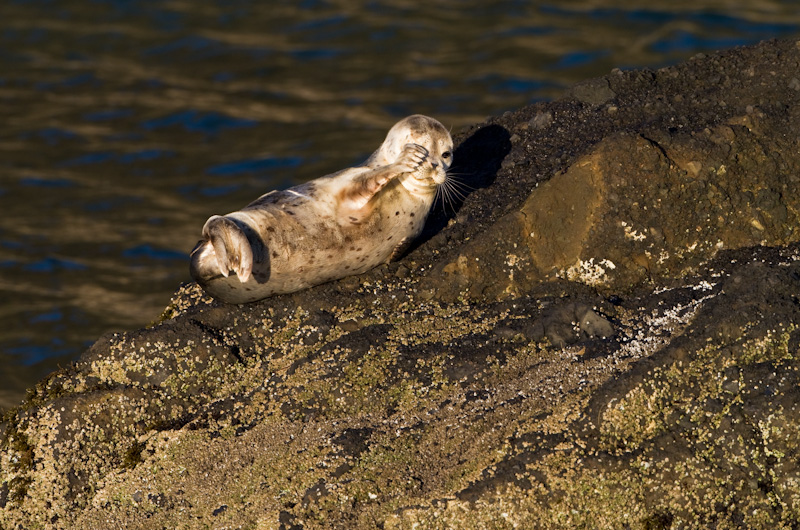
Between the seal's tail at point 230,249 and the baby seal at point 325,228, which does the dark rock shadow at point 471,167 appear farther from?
the seal's tail at point 230,249

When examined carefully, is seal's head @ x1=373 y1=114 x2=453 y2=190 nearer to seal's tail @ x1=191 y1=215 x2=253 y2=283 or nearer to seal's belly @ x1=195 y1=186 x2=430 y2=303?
seal's belly @ x1=195 y1=186 x2=430 y2=303

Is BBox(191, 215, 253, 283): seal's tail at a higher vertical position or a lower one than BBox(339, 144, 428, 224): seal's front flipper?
lower

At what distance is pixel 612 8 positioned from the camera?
51.6ft

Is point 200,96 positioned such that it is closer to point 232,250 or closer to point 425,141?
point 425,141

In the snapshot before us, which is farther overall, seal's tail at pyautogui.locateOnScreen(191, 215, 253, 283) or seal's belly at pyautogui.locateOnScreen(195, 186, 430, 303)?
seal's belly at pyautogui.locateOnScreen(195, 186, 430, 303)

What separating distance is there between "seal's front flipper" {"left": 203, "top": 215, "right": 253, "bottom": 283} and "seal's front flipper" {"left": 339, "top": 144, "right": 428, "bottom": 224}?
2.23 ft

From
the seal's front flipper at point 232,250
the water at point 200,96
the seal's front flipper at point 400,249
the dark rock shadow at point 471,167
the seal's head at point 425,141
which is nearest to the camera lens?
the seal's front flipper at point 232,250

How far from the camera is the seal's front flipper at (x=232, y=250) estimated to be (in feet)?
19.4

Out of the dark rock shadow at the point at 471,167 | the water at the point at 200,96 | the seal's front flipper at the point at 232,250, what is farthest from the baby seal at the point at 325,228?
the water at the point at 200,96

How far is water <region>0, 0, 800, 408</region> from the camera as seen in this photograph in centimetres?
1159

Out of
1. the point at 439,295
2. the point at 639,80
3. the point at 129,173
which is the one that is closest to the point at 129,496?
the point at 439,295

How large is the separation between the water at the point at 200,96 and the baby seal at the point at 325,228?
15.5 feet

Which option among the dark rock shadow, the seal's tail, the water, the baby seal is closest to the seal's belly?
the baby seal

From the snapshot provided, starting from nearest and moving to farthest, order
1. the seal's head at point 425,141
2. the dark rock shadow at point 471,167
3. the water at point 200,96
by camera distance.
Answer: the seal's head at point 425,141 < the dark rock shadow at point 471,167 < the water at point 200,96
